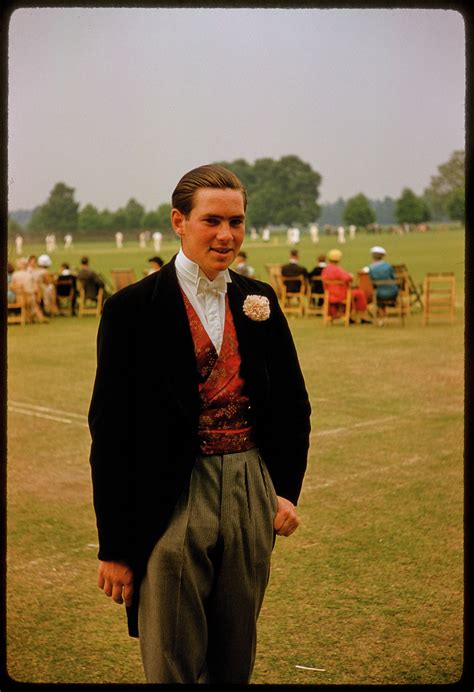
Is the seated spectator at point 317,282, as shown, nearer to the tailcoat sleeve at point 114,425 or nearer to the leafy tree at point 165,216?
the leafy tree at point 165,216

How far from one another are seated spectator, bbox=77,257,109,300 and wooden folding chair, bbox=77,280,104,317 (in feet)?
0.28

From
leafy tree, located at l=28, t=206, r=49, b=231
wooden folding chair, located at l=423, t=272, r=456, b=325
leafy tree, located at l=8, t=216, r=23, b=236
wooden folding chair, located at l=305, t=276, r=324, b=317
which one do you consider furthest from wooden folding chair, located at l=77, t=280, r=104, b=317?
leafy tree, located at l=8, t=216, r=23, b=236

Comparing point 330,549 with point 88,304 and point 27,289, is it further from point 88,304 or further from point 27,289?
point 88,304

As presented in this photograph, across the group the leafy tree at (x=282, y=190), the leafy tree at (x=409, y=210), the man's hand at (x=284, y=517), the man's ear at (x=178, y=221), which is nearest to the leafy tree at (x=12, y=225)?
the man's ear at (x=178, y=221)

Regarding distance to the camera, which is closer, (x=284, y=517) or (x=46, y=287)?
(x=284, y=517)

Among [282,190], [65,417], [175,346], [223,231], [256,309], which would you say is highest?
[282,190]

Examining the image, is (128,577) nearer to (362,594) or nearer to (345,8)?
(345,8)

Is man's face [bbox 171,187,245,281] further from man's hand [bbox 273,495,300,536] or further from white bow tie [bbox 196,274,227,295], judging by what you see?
man's hand [bbox 273,495,300,536]

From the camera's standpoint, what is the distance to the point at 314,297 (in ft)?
61.4

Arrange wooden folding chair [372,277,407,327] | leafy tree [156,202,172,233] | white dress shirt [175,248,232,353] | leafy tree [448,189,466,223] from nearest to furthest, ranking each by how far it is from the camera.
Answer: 1. white dress shirt [175,248,232,353]
2. leafy tree [156,202,172,233]
3. leafy tree [448,189,466,223]
4. wooden folding chair [372,277,407,327]

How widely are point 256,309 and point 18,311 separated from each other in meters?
16.8

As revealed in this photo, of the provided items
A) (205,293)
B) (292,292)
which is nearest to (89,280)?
(292,292)

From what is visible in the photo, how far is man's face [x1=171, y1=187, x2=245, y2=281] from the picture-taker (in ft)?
9.21

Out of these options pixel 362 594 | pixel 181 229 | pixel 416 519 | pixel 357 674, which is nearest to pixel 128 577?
pixel 181 229
